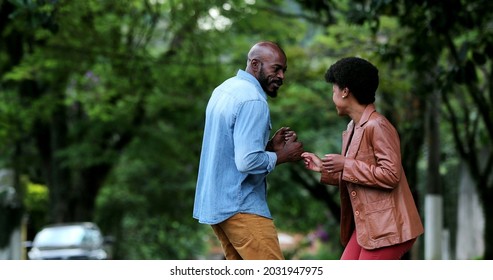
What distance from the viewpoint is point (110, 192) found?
35875mm

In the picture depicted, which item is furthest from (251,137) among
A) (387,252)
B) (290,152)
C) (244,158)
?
(387,252)

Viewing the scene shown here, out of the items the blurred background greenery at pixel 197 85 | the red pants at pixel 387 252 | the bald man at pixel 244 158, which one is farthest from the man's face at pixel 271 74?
the blurred background greenery at pixel 197 85

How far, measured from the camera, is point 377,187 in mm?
5250

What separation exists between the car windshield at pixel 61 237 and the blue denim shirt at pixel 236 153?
Result: 19.2 meters

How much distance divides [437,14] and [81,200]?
776 inches

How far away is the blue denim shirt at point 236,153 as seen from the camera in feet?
17.2

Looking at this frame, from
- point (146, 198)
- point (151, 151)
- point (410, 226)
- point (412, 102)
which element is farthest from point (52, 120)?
point (410, 226)

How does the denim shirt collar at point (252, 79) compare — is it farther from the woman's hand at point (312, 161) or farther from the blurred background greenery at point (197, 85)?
the blurred background greenery at point (197, 85)

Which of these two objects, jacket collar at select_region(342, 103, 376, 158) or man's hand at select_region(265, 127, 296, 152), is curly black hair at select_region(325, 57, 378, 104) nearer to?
jacket collar at select_region(342, 103, 376, 158)

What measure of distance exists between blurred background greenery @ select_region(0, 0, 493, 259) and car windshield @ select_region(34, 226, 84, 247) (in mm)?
735

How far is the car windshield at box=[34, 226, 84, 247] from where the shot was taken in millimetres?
24422

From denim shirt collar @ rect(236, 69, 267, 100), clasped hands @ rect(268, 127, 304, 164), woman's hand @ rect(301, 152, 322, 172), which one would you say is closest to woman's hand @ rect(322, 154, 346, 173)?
woman's hand @ rect(301, 152, 322, 172)

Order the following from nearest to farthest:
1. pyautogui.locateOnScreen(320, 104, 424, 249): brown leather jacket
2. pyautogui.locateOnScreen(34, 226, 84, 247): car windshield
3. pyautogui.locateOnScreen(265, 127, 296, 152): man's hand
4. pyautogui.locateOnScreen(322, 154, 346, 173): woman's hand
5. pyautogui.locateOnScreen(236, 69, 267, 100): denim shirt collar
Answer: pyautogui.locateOnScreen(320, 104, 424, 249): brown leather jacket, pyautogui.locateOnScreen(322, 154, 346, 173): woman's hand, pyautogui.locateOnScreen(236, 69, 267, 100): denim shirt collar, pyautogui.locateOnScreen(265, 127, 296, 152): man's hand, pyautogui.locateOnScreen(34, 226, 84, 247): car windshield

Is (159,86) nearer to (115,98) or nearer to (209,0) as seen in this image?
(115,98)
